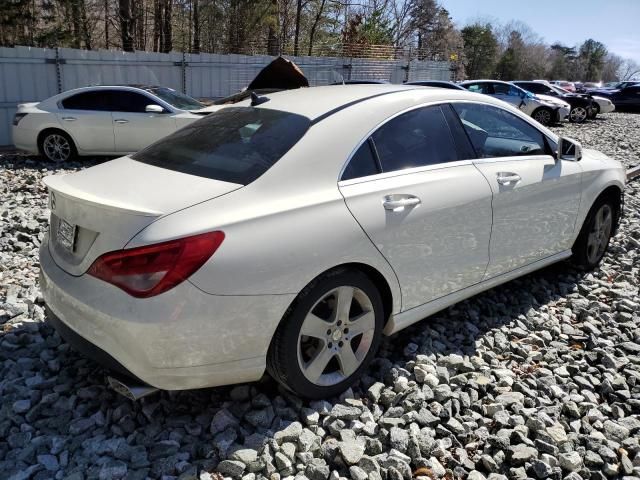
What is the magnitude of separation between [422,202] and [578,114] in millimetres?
22075

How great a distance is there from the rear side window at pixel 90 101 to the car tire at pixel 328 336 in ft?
28.6

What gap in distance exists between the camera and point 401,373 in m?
3.26

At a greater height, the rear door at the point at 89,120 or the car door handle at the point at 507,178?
the car door handle at the point at 507,178

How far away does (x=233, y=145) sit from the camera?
304cm

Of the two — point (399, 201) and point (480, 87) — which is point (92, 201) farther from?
point (480, 87)

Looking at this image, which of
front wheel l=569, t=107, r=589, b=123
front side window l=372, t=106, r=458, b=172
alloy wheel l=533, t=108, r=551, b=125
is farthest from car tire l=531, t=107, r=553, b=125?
front side window l=372, t=106, r=458, b=172

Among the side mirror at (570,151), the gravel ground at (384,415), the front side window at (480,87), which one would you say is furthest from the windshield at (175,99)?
the front side window at (480,87)

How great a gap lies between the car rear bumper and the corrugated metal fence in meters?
12.2

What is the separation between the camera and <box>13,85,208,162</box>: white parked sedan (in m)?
10.0

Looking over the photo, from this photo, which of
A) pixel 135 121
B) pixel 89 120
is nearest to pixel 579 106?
pixel 135 121

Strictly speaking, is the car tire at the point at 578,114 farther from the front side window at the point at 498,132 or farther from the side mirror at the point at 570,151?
the front side window at the point at 498,132

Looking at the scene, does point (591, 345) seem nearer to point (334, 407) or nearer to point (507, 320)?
point (507, 320)

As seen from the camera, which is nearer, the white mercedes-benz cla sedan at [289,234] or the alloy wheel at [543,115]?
the white mercedes-benz cla sedan at [289,234]

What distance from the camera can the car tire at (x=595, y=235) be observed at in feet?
15.6
